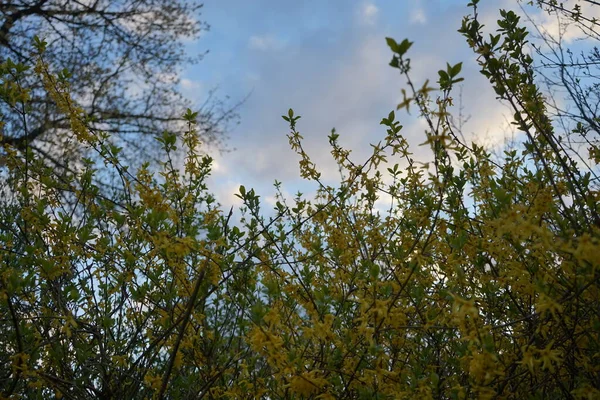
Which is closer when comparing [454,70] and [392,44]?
[392,44]

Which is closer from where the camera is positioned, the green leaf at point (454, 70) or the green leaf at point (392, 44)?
the green leaf at point (392, 44)

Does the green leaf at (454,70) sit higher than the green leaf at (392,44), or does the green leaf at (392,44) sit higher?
the green leaf at (454,70)

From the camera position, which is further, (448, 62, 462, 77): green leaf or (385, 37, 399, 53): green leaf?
(448, 62, 462, 77): green leaf

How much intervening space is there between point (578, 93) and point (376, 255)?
5.63ft

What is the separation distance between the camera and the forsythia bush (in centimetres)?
170

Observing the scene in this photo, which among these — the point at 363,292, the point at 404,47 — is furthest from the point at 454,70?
the point at 363,292

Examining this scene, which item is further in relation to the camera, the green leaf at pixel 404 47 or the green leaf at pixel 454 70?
the green leaf at pixel 454 70

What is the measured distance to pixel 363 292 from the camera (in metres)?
2.30

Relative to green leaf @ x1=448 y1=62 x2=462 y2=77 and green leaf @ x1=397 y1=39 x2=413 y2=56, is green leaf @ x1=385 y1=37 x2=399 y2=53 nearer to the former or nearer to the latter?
green leaf @ x1=397 y1=39 x2=413 y2=56

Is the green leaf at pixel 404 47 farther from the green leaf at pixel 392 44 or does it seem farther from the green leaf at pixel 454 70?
the green leaf at pixel 454 70

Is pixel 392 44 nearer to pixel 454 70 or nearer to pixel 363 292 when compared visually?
pixel 454 70

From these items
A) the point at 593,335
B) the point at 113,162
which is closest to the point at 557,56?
the point at 593,335

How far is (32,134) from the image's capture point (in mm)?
8242

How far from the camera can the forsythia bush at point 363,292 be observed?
1.70 meters
